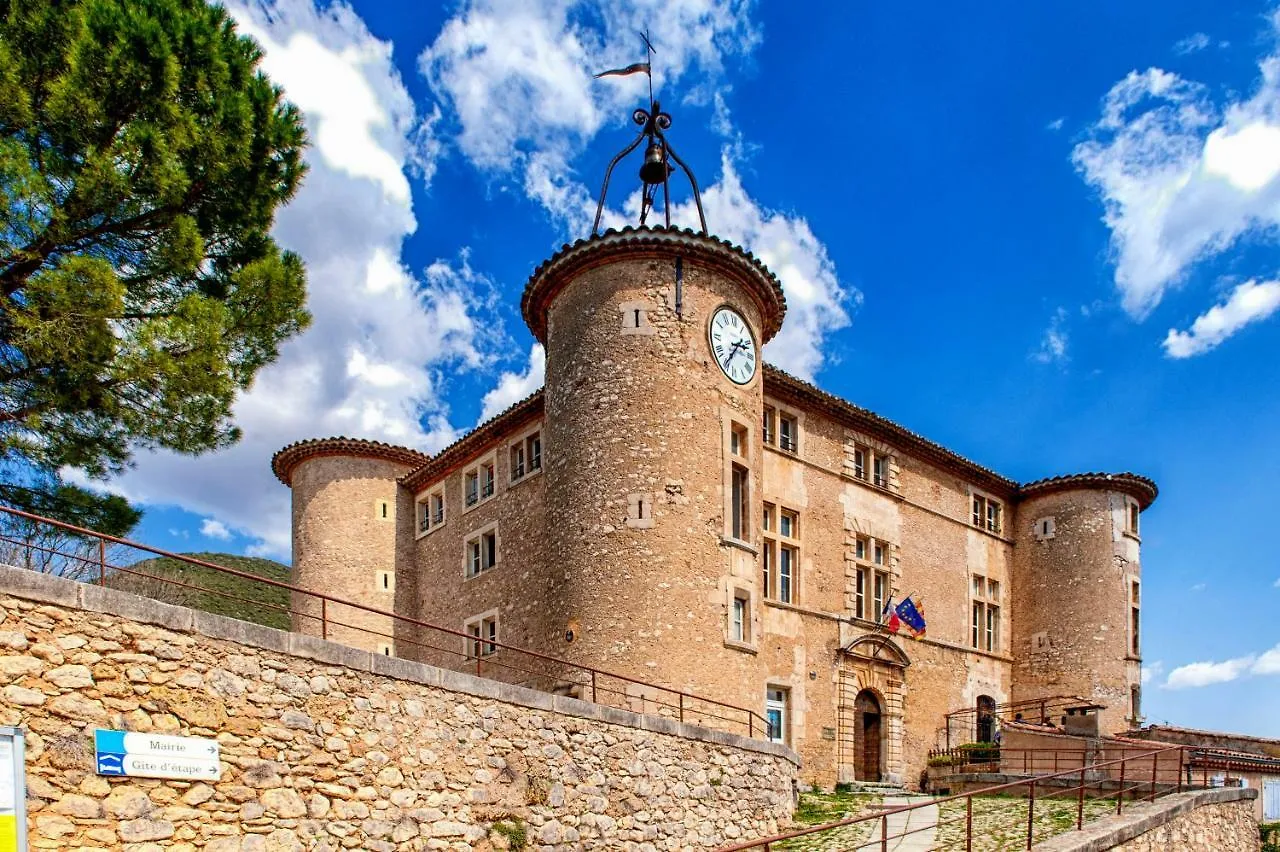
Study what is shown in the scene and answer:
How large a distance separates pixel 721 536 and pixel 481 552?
833 cm

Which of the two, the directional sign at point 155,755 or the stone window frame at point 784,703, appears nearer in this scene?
the directional sign at point 155,755

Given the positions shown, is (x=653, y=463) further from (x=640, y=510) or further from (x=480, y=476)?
(x=480, y=476)

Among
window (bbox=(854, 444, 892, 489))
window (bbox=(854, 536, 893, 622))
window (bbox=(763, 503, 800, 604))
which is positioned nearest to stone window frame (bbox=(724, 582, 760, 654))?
window (bbox=(763, 503, 800, 604))

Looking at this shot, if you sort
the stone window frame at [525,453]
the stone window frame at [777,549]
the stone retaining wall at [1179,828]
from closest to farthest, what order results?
the stone retaining wall at [1179,828] < the stone window frame at [777,549] < the stone window frame at [525,453]

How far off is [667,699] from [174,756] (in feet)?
29.4

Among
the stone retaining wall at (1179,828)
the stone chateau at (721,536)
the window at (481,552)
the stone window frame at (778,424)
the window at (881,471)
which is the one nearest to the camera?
the stone retaining wall at (1179,828)

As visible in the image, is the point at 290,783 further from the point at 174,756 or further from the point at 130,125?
the point at 130,125

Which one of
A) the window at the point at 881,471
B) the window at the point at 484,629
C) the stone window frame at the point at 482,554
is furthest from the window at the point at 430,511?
the window at the point at 881,471

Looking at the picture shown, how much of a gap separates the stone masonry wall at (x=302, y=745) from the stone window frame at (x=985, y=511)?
1585cm

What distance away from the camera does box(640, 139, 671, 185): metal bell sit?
22.2m

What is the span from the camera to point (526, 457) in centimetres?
2328

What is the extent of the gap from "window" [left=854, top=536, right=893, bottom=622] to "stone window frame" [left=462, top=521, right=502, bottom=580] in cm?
843

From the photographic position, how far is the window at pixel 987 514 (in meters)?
28.5

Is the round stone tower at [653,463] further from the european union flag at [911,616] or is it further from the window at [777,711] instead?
the european union flag at [911,616]
